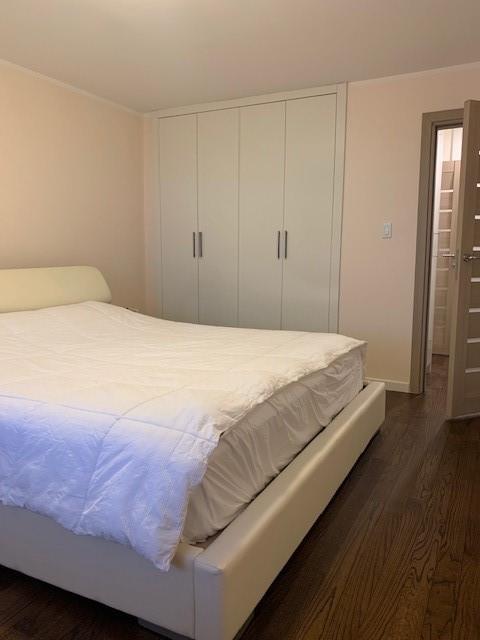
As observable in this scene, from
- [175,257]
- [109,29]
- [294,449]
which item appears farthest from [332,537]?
[175,257]

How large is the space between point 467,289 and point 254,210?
182 cm

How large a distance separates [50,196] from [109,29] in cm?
128

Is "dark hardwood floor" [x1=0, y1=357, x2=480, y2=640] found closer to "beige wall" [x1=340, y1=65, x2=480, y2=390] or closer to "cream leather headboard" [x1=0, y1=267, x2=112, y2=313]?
"beige wall" [x1=340, y1=65, x2=480, y2=390]

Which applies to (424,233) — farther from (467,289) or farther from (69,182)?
(69,182)

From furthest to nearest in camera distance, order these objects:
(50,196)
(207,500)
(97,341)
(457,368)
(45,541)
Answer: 1. (50,196)
2. (457,368)
3. (97,341)
4. (45,541)
5. (207,500)

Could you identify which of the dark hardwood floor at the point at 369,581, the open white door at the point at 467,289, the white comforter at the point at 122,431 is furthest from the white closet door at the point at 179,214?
the dark hardwood floor at the point at 369,581

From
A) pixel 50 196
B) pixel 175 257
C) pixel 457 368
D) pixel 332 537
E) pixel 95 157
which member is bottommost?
pixel 332 537

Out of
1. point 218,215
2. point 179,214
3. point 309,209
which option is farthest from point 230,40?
point 179,214

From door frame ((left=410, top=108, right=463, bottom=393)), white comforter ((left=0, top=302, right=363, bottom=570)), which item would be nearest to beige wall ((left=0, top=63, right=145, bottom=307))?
white comforter ((left=0, top=302, right=363, bottom=570))

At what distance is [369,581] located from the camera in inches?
62.6

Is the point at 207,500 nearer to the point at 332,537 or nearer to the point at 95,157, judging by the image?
the point at 332,537

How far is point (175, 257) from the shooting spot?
4.48 meters

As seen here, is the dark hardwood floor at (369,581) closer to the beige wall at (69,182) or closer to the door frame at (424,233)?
the door frame at (424,233)

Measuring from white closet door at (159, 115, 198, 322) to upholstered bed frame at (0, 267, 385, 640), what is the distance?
279cm
